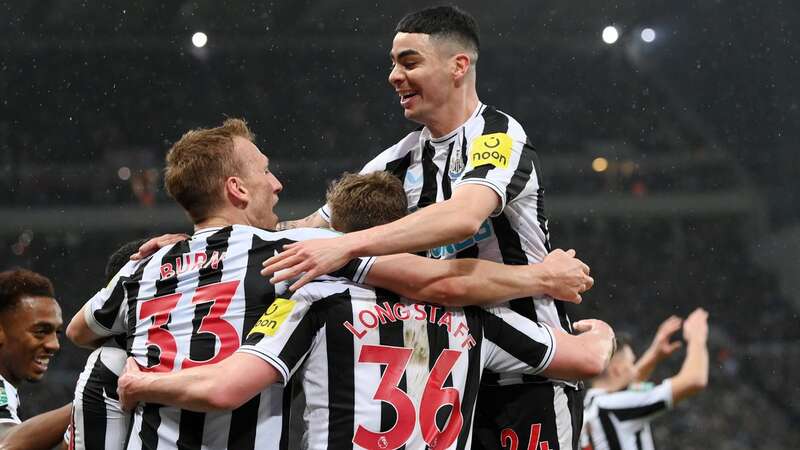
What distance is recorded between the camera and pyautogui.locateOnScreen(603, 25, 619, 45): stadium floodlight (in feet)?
28.5

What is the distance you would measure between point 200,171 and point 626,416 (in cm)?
325

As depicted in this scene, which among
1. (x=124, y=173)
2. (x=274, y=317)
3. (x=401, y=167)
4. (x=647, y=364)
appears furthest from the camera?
(x=124, y=173)

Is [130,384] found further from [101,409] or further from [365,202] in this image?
[365,202]

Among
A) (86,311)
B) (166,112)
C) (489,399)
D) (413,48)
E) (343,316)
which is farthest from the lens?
(166,112)

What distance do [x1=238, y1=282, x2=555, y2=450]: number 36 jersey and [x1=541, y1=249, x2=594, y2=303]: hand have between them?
37 centimetres

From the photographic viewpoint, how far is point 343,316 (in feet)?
6.59

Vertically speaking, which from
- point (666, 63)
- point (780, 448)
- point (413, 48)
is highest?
point (666, 63)

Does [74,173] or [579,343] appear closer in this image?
[579,343]

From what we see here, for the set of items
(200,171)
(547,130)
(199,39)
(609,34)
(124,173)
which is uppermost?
(609,34)

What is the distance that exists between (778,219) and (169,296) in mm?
9112

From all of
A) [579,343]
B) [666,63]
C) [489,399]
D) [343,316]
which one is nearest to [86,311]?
[343,316]

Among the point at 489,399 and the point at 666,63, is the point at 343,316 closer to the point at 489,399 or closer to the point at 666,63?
the point at 489,399

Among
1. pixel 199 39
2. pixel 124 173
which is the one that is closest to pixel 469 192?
pixel 199 39

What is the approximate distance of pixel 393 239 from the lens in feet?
6.63
